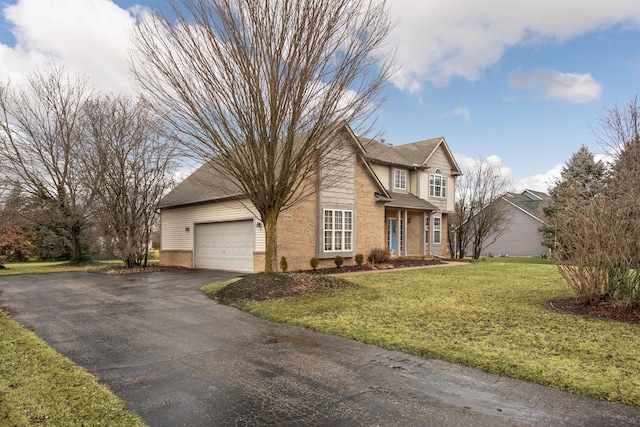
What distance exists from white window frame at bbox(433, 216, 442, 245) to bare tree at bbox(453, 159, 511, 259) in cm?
221

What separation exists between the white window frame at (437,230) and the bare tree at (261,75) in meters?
16.6

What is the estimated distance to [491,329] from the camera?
6.91m

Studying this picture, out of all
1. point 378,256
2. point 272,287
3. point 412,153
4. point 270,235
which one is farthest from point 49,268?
point 412,153

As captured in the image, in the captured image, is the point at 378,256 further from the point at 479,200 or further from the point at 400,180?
the point at 479,200

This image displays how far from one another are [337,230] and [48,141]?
19.2 m

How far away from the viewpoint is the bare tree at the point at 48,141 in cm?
2412

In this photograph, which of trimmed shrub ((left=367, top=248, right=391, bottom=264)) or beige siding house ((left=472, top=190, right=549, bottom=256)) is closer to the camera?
trimmed shrub ((left=367, top=248, right=391, bottom=264))

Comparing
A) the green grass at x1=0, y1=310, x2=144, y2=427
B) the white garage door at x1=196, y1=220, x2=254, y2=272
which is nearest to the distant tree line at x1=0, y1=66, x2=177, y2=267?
the white garage door at x1=196, y1=220, x2=254, y2=272

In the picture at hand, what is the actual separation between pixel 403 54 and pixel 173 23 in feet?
20.3

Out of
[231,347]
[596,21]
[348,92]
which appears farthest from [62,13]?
[596,21]

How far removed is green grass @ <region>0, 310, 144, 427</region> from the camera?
11.6 ft

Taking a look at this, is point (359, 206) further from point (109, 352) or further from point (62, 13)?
point (109, 352)

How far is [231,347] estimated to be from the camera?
6051 millimetres

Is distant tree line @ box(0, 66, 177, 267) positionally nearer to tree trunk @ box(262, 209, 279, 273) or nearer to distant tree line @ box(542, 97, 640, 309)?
tree trunk @ box(262, 209, 279, 273)
